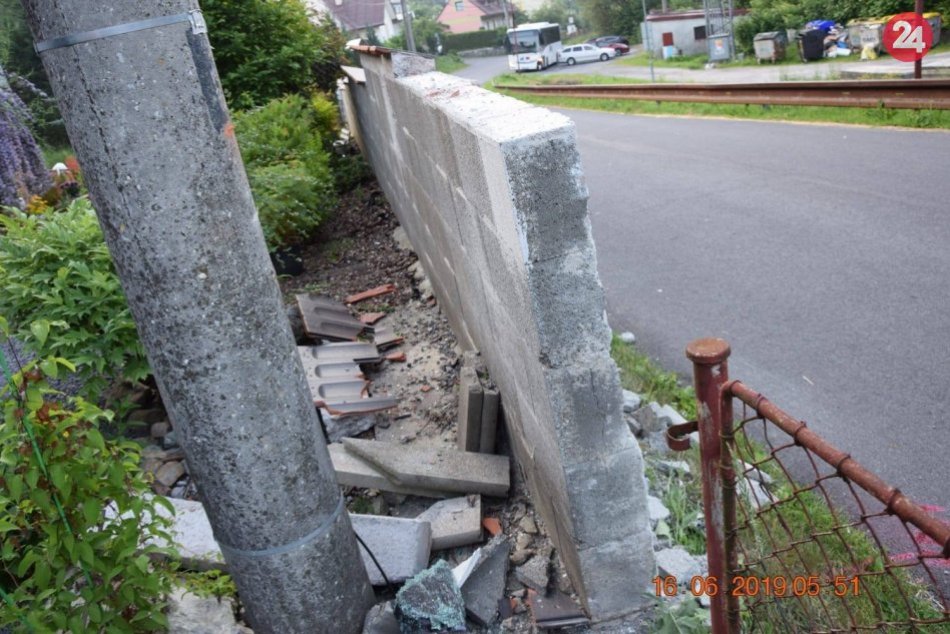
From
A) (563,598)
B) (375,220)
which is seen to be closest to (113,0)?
(563,598)

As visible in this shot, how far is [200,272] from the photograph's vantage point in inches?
83.0

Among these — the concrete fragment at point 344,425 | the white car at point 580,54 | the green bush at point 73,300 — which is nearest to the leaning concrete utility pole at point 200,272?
the concrete fragment at point 344,425

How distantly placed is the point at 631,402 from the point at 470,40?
69.3 m

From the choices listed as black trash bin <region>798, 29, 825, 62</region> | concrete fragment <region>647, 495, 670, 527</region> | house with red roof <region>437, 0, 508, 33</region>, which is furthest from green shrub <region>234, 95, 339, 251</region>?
house with red roof <region>437, 0, 508, 33</region>

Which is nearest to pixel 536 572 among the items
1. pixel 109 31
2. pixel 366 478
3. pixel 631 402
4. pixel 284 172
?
pixel 366 478

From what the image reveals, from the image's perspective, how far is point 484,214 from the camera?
2967mm

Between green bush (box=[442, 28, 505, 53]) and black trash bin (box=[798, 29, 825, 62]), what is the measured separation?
1862 inches

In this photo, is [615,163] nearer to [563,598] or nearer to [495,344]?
[495,344]

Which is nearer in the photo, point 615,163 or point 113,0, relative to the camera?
point 113,0

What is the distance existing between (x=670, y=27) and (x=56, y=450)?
39306mm

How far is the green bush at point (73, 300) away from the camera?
4.30m

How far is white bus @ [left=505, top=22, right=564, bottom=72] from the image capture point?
4416 cm

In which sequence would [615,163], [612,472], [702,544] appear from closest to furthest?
[612,472] < [702,544] < [615,163]

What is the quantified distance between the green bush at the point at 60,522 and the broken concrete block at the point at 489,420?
1873 millimetres
